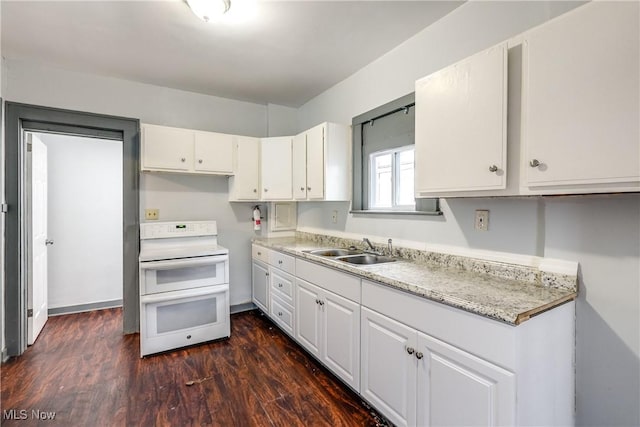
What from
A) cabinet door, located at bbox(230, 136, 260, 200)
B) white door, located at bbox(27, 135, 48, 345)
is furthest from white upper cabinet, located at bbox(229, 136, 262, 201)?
white door, located at bbox(27, 135, 48, 345)

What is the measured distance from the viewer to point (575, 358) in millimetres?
1390

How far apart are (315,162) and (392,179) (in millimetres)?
741

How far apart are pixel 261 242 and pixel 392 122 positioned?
1.80 m

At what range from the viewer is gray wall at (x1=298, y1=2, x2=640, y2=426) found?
1260 millimetres

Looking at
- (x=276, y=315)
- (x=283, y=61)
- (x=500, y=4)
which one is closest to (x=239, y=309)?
(x=276, y=315)

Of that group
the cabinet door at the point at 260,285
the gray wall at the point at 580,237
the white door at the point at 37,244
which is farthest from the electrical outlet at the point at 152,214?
the gray wall at the point at 580,237

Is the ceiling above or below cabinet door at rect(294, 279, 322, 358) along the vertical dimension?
above

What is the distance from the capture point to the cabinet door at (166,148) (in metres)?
2.79

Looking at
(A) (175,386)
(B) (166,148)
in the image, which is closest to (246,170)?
(B) (166,148)

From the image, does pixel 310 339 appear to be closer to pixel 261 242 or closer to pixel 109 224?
pixel 261 242

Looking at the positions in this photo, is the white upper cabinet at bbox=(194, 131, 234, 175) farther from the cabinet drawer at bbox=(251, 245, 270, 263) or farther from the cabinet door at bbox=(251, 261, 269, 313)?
the cabinet door at bbox=(251, 261, 269, 313)

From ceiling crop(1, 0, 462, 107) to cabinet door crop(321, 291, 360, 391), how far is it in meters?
1.84

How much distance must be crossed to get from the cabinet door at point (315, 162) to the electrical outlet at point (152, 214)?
157 cm

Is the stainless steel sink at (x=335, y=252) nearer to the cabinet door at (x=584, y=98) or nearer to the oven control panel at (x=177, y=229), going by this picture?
the oven control panel at (x=177, y=229)
